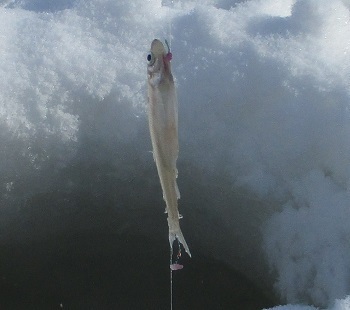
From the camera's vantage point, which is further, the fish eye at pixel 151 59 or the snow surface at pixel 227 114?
the snow surface at pixel 227 114

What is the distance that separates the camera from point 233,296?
7.34 ft

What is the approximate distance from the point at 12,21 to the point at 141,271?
4.38ft

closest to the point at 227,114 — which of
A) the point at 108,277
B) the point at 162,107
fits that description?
the point at 108,277

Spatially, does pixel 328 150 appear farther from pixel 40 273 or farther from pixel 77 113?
pixel 40 273

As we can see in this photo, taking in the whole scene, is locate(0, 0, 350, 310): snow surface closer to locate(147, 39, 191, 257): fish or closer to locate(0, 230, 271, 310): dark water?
locate(0, 230, 271, 310): dark water

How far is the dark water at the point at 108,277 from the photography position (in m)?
2.24

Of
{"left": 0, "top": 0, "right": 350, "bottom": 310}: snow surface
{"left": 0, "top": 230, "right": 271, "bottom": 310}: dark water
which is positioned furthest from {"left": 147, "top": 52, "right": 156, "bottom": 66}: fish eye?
{"left": 0, "top": 230, "right": 271, "bottom": 310}: dark water

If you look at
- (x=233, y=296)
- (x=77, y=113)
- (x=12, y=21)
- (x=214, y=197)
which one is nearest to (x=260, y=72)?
(x=214, y=197)

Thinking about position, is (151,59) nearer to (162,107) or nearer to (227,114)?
(162,107)

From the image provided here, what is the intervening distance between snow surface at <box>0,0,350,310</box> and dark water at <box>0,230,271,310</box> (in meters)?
0.12

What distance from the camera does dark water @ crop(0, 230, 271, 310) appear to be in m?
2.24

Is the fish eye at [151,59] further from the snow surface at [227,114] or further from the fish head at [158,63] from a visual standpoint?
the snow surface at [227,114]

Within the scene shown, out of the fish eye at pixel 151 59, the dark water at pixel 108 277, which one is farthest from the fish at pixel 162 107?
the dark water at pixel 108 277

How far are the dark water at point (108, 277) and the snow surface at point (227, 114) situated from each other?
0.40ft
